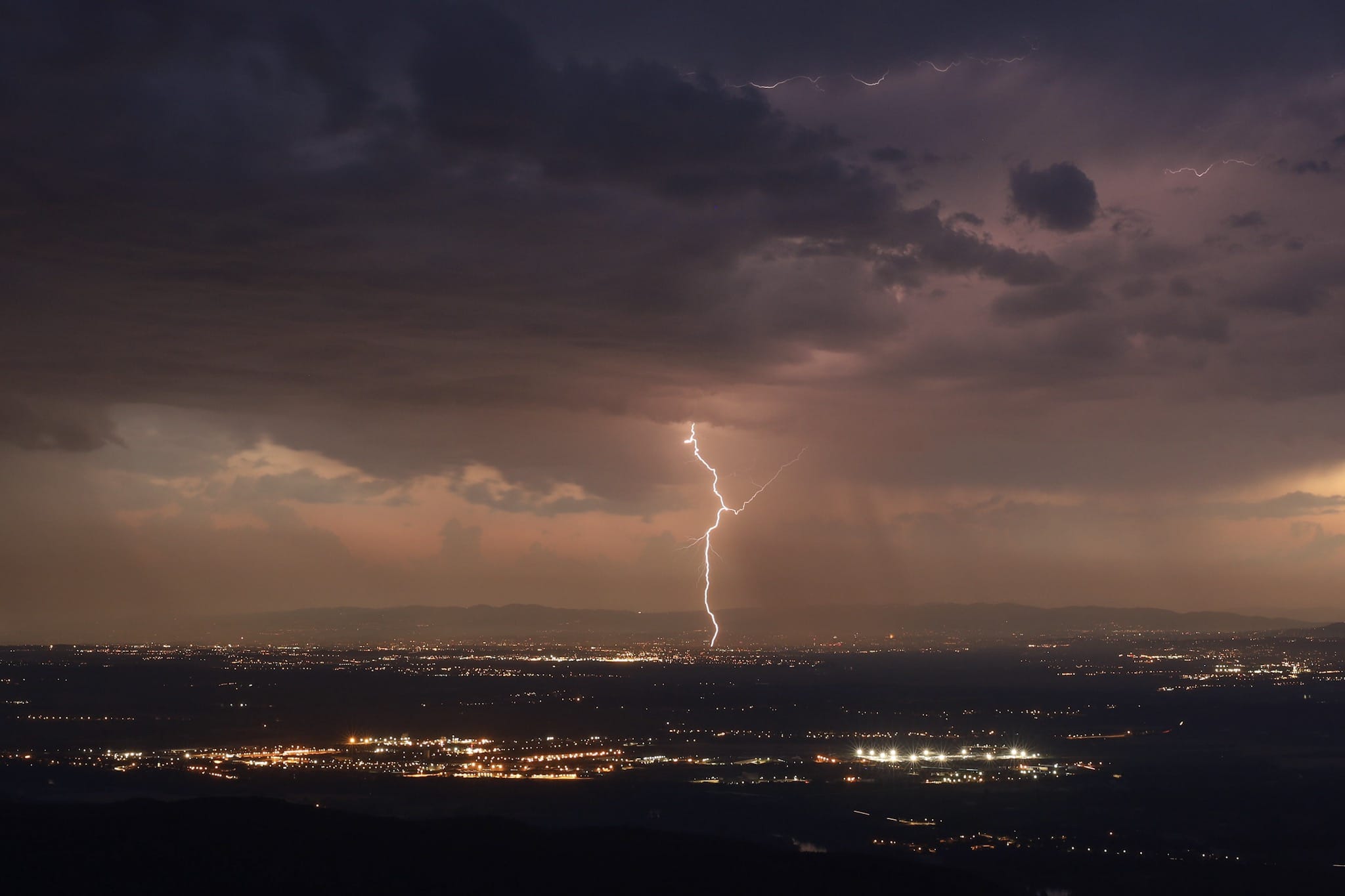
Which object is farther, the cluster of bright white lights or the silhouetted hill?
the cluster of bright white lights

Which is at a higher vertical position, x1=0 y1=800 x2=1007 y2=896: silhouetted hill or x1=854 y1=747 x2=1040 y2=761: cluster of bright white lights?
x1=0 y1=800 x2=1007 y2=896: silhouetted hill

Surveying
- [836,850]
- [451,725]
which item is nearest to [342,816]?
[836,850]

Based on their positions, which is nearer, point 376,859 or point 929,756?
point 376,859

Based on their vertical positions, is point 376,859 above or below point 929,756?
above
